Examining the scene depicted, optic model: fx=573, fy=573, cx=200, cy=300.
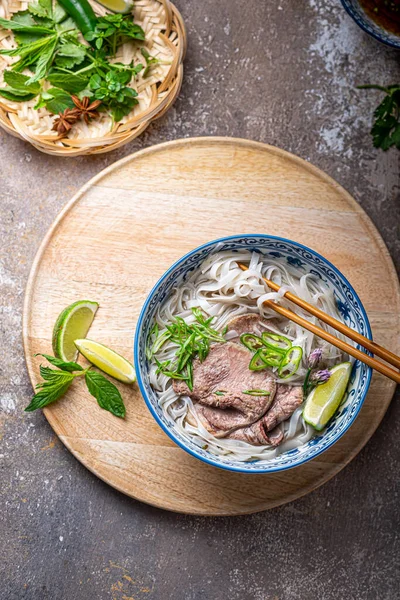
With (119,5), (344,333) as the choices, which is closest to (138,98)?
(119,5)

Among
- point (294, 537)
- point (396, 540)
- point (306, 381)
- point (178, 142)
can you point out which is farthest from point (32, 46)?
point (396, 540)

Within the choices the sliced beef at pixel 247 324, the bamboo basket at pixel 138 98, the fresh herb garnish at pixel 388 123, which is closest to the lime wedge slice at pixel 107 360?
the sliced beef at pixel 247 324

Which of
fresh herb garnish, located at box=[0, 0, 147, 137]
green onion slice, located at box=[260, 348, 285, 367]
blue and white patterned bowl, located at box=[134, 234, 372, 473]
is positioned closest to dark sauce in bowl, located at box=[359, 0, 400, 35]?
fresh herb garnish, located at box=[0, 0, 147, 137]

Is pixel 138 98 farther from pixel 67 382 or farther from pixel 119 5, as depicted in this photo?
pixel 67 382

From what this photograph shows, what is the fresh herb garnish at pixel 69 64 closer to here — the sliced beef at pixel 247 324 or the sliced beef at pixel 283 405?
the sliced beef at pixel 247 324

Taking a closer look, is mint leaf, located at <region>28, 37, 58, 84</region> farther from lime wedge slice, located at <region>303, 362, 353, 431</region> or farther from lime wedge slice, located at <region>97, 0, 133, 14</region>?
lime wedge slice, located at <region>303, 362, 353, 431</region>
